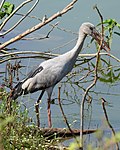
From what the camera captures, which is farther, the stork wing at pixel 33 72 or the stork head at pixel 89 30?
the stork wing at pixel 33 72

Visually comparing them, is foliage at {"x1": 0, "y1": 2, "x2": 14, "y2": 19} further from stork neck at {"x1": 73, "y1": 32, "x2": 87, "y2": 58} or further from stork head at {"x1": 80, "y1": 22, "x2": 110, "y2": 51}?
stork neck at {"x1": 73, "y1": 32, "x2": 87, "y2": 58}

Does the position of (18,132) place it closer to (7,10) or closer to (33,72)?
(7,10)

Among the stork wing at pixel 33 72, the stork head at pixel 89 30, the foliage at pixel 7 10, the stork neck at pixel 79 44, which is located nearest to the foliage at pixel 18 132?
the foliage at pixel 7 10

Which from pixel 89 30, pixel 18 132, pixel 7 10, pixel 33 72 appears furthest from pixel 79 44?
pixel 18 132

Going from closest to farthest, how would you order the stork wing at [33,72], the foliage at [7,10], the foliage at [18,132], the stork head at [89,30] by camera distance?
1. the foliage at [18,132]
2. the foliage at [7,10]
3. the stork head at [89,30]
4. the stork wing at [33,72]

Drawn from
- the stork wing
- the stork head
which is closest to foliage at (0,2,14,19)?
the stork head

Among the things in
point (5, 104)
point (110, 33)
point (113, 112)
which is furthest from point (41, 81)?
point (5, 104)

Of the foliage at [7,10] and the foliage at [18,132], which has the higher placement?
the foliage at [7,10]

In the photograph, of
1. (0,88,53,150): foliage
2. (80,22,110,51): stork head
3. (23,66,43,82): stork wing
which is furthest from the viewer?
(23,66,43,82): stork wing

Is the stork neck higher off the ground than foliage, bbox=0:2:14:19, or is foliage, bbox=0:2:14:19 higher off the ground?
foliage, bbox=0:2:14:19

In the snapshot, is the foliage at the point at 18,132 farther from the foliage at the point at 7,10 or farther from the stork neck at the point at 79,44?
the stork neck at the point at 79,44

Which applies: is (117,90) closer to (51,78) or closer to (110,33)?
(51,78)

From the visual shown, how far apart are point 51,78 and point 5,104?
1.29 metres

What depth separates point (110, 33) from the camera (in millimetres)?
2395
